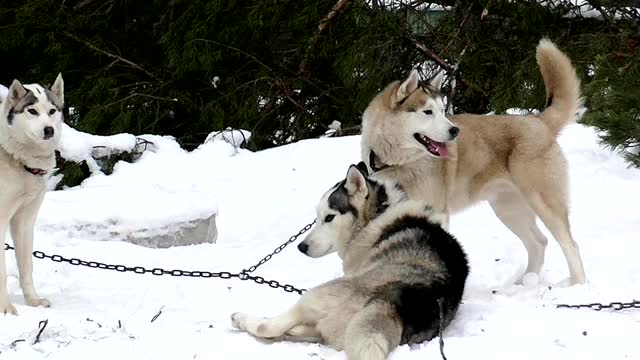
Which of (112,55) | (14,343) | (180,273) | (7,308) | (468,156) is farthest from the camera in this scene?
(112,55)

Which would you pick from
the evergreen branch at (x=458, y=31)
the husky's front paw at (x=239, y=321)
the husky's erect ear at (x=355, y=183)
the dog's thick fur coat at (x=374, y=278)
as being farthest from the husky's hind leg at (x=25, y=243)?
the evergreen branch at (x=458, y=31)

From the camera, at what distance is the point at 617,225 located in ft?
21.1

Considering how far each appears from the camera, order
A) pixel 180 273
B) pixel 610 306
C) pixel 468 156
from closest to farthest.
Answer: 1. pixel 610 306
2. pixel 180 273
3. pixel 468 156

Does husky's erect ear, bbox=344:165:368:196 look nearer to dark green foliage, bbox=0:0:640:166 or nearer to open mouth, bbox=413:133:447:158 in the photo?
open mouth, bbox=413:133:447:158

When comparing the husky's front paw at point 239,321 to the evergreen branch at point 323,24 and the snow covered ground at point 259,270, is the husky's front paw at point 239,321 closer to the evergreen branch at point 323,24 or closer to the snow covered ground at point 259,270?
the snow covered ground at point 259,270

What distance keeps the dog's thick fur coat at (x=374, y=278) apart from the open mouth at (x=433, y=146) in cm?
75

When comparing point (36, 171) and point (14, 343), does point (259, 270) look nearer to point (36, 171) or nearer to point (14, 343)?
point (36, 171)

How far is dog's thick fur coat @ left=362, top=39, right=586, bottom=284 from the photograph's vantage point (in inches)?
198

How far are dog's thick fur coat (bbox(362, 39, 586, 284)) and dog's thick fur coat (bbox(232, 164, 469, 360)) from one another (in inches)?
29.0

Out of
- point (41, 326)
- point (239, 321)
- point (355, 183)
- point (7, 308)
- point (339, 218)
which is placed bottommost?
point (7, 308)

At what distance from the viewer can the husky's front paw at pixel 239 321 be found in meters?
3.63

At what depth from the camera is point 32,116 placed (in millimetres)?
4488

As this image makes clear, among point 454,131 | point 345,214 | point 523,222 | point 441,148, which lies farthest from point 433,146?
point 345,214

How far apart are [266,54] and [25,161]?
5878mm
